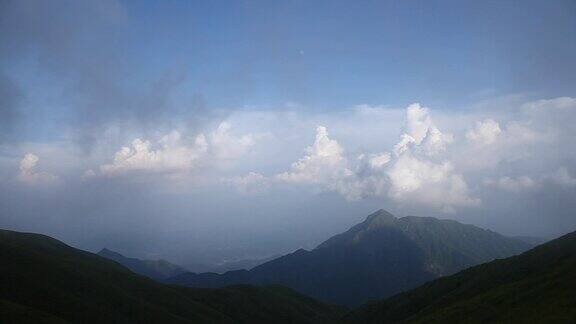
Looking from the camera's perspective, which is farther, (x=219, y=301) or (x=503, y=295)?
(x=219, y=301)

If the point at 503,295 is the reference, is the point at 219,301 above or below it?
below

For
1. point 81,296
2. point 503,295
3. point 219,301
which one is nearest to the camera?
point 503,295

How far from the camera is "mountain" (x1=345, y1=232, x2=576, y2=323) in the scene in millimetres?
86375

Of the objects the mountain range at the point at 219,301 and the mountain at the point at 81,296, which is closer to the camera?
the mountain range at the point at 219,301

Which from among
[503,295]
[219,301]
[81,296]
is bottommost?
[219,301]

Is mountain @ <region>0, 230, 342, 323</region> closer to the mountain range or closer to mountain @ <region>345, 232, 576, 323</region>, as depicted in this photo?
the mountain range

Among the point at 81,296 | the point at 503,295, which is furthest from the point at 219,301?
the point at 503,295

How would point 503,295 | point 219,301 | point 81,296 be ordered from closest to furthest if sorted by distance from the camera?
point 503,295
point 81,296
point 219,301

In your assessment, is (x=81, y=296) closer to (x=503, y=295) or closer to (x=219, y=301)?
(x=219, y=301)

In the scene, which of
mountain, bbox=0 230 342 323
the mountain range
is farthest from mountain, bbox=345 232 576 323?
mountain, bbox=0 230 342 323

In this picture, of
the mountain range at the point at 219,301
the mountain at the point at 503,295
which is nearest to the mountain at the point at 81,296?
the mountain range at the point at 219,301

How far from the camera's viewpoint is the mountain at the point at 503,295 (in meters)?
86.4

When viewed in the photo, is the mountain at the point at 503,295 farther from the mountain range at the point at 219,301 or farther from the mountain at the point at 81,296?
the mountain at the point at 81,296

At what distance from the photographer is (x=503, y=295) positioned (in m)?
107
